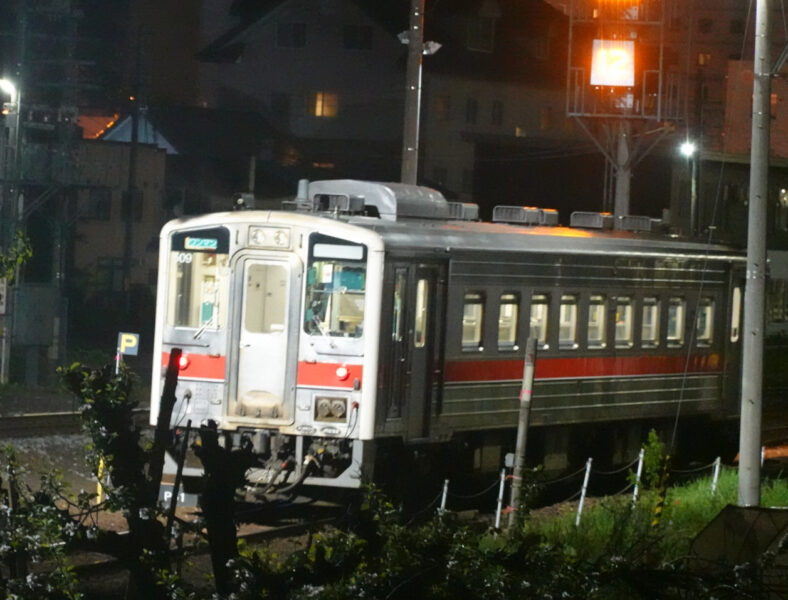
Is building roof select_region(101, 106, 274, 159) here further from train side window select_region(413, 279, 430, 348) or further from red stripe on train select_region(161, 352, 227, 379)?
train side window select_region(413, 279, 430, 348)

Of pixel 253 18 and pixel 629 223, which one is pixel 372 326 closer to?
pixel 629 223

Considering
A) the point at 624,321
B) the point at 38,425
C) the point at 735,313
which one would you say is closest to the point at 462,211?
the point at 624,321

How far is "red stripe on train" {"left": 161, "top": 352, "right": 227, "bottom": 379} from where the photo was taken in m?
12.7

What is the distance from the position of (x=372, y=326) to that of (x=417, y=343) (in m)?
0.77

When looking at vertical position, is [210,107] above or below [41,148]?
above

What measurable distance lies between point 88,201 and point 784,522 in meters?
32.5

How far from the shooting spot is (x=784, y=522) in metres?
6.33

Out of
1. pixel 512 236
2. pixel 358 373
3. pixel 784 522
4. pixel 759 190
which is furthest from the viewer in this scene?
pixel 512 236

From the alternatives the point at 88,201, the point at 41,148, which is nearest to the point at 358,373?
the point at 41,148

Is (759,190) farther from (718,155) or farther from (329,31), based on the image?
(329,31)

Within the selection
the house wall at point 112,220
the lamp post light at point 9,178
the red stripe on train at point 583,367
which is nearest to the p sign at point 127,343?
the red stripe on train at point 583,367

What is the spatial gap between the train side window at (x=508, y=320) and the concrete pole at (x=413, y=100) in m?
2.55

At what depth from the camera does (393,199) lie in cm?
1368

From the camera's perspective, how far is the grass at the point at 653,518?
9633 mm
